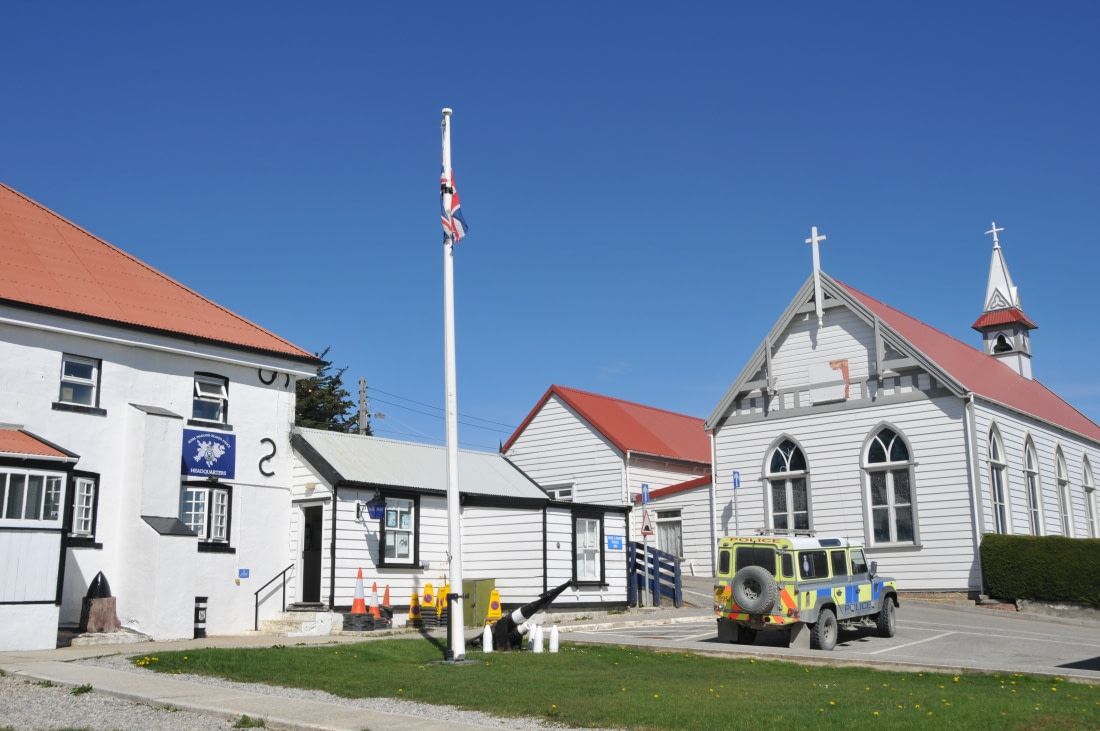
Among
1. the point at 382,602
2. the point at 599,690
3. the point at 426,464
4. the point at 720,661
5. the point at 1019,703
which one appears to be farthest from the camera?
the point at 426,464

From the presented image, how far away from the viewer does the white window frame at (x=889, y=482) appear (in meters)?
30.6

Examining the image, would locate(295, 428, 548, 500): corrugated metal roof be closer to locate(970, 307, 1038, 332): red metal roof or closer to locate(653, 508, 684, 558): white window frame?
locate(653, 508, 684, 558): white window frame

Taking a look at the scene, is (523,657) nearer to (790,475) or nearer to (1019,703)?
(1019,703)

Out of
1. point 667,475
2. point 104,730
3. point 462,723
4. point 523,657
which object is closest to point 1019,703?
point 462,723

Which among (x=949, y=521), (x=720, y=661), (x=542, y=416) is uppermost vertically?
(x=542, y=416)

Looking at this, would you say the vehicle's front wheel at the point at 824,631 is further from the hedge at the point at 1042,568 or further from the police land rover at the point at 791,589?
the hedge at the point at 1042,568

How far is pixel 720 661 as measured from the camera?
17031 mm

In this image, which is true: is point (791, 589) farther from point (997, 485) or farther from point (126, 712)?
point (997, 485)

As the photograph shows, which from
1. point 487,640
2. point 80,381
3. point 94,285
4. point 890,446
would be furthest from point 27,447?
point 890,446

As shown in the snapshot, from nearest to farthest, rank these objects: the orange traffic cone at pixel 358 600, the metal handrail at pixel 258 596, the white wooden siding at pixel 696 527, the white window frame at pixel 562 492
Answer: the orange traffic cone at pixel 358 600 → the metal handrail at pixel 258 596 → the white wooden siding at pixel 696 527 → the white window frame at pixel 562 492

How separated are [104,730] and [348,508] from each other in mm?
13279

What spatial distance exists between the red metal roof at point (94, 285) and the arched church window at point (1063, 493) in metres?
25.4

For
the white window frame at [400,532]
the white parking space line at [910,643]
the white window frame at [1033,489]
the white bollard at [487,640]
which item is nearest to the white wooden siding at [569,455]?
the white window frame at [1033,489]

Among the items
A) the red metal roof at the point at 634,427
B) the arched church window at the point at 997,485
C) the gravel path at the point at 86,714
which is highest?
the red metal roof at the point at 634,427
